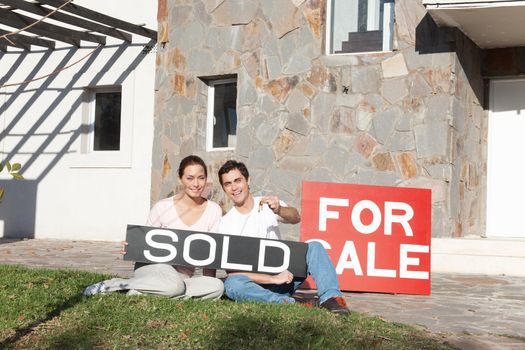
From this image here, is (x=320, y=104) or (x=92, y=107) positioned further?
(x=92, y=107)

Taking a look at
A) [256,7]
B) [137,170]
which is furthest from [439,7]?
[137,170]

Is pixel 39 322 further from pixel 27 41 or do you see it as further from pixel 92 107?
pixel 27 41

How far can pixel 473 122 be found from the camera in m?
11.4

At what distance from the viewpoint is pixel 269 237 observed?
6133 millimetres

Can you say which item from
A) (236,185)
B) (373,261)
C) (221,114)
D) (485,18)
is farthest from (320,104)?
(236,185)

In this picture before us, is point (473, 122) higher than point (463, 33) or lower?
lower

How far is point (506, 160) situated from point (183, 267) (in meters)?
7.16

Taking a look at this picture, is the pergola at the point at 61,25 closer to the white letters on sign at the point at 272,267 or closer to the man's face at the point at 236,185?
the man's face at the point at 236,185

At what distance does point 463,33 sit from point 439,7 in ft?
4.58

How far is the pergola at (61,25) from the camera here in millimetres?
11391

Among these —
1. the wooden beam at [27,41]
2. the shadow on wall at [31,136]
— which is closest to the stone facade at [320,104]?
the shadow on wall at [31,136]

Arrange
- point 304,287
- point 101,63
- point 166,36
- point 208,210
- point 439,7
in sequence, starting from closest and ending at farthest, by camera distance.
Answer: point 208,210, point 304,287, point 439,7, point 166,36, point 101,63

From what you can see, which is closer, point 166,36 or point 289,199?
point 289,199

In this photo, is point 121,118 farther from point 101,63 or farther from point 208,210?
point 208,210
